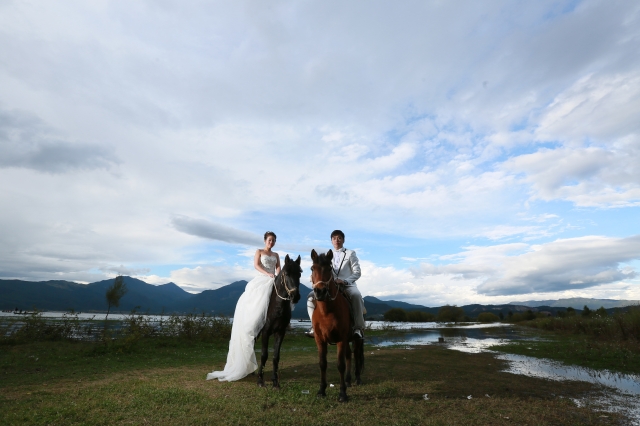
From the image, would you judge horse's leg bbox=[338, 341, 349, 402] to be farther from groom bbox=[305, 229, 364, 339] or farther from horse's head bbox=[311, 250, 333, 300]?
horse's head bbox=[311, 250, 333, 300]

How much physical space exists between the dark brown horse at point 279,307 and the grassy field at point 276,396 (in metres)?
0.56

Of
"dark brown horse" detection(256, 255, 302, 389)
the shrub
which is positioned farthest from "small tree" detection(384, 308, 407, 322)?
"dark brown horse" detection(256, 255, 302, 389)

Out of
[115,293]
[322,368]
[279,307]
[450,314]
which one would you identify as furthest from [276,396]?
[450,314]

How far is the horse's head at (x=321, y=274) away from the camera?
626 cm

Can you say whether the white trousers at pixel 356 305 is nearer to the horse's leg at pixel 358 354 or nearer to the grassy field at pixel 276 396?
the horse's leg at pixel 358 354

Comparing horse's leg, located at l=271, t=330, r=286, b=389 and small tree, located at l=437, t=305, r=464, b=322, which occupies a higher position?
horse's leg, located at l=271, t=330, r=286, b=389

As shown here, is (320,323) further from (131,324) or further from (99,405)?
(131,324)

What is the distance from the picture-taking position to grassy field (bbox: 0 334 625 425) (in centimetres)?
539

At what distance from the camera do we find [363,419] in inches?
211

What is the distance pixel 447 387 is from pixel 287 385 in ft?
12.6

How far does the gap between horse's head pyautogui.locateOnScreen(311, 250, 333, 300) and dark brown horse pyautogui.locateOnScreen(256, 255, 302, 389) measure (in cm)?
108

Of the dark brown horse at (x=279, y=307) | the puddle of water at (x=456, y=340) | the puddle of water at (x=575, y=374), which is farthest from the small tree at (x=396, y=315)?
the dark brown horse at (x=279, y=307)

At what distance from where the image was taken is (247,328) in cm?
834

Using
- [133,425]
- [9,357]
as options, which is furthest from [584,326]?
[9,357]
